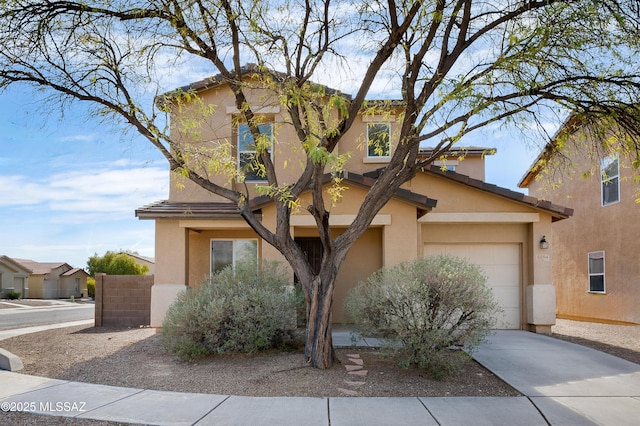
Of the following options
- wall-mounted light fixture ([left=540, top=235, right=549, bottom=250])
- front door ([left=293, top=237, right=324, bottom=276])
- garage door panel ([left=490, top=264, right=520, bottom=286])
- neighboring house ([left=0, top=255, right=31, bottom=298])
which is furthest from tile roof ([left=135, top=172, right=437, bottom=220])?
neighboring house ([left=0, top=255, right=31, bottom=298])

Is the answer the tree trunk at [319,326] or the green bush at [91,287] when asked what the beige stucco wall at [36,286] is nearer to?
the green bush at [91,287]

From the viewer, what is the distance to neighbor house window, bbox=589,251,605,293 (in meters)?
18.1

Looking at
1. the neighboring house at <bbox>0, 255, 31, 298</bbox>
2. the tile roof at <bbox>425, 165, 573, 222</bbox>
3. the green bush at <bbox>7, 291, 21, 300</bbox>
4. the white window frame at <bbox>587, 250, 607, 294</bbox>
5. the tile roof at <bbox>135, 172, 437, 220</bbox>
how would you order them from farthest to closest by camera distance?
the neighboring house at <bbox>0, 255, 31, 298</bbox>, the green bush at <bbox>7, 291, 21, 300</bbox>, the white window frame at <bbox>587, 250, 607, 294</bbox>, the tile roof at <bbox>425, 165, 573, 222</bbox>, the tile roof at <bbox>135, 172, 437, 220</bbox>

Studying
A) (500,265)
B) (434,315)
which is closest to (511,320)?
(500,265)

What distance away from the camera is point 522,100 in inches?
360

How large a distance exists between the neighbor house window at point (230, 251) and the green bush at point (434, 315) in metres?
7.16

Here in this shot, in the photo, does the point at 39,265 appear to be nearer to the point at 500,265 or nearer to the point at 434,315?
the point at 500,265

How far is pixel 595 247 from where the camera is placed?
18453 mm

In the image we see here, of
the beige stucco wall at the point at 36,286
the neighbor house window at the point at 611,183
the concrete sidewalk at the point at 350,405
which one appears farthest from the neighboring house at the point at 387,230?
the beige stucco wall at the point at 36,286

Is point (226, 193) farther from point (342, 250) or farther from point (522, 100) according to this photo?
point (522, 100)

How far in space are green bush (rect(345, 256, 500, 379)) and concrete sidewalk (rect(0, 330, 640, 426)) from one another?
2.86ft

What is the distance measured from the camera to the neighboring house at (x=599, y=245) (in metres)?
16.3

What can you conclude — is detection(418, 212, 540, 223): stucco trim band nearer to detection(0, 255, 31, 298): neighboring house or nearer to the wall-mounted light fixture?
the wall-mounted light fixture

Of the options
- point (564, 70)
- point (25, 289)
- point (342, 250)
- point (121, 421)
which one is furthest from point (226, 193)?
point (25, 289)
